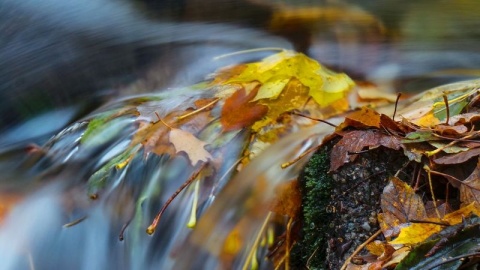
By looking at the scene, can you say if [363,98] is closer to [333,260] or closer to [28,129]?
[333,260]

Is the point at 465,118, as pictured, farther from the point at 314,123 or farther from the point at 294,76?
the point at 294,76

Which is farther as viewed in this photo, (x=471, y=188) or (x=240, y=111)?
(x=240, y=111)

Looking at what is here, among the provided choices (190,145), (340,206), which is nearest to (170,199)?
(190,145)

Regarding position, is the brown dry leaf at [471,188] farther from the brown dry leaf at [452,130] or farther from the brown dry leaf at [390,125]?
the brown dry leaf at [390,125]

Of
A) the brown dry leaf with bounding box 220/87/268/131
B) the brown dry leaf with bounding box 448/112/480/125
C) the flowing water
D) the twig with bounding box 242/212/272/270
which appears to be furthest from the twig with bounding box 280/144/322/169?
the brown dry leaf with bounding box 448/112/480/125

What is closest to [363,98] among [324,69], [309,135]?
[324,69]

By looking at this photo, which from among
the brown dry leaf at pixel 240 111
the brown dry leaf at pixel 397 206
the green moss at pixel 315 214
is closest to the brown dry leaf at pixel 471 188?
the brown dry leaf at pixel 397 206

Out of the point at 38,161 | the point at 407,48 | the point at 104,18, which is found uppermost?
the point at 104,18
